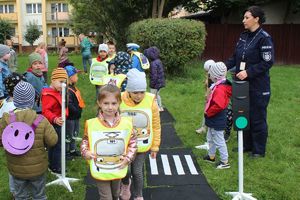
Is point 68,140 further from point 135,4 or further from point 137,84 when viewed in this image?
point 135,4

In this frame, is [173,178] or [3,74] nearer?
[173,178]

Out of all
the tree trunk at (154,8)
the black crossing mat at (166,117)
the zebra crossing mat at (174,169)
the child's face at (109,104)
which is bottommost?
the zebra crossing mat at (174,169)

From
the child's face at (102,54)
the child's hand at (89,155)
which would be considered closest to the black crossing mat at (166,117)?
the child's face at (102,54)

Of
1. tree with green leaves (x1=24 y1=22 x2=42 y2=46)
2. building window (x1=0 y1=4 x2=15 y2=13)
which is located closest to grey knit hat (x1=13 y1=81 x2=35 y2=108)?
tree with green leaves (x1=24 y1=22 x2=42 y2=46)

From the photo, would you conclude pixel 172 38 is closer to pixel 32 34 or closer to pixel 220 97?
pixel 220 97

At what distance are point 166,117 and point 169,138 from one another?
5.74ft

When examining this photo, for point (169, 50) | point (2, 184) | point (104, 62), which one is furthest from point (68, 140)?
point (169, 50)

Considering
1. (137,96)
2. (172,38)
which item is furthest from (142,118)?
(172,38)

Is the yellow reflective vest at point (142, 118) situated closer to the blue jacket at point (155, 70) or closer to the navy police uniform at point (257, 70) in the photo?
the navy police uniform at point (257, 70)

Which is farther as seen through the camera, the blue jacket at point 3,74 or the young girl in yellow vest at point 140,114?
the blue jacket at point 3,74

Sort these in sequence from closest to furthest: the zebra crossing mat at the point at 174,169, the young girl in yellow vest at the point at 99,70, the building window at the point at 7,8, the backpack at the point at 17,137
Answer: the backpack at the point at 17,137 < the zebra crossing mat at the point at 174,169 < the young girl in yellow vest at the point at 99,70 < the building window at the point at 7,8

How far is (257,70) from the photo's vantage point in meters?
5.85

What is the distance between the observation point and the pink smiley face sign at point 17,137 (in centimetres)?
376

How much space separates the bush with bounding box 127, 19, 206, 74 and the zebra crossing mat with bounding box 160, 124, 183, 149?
6112 mm
